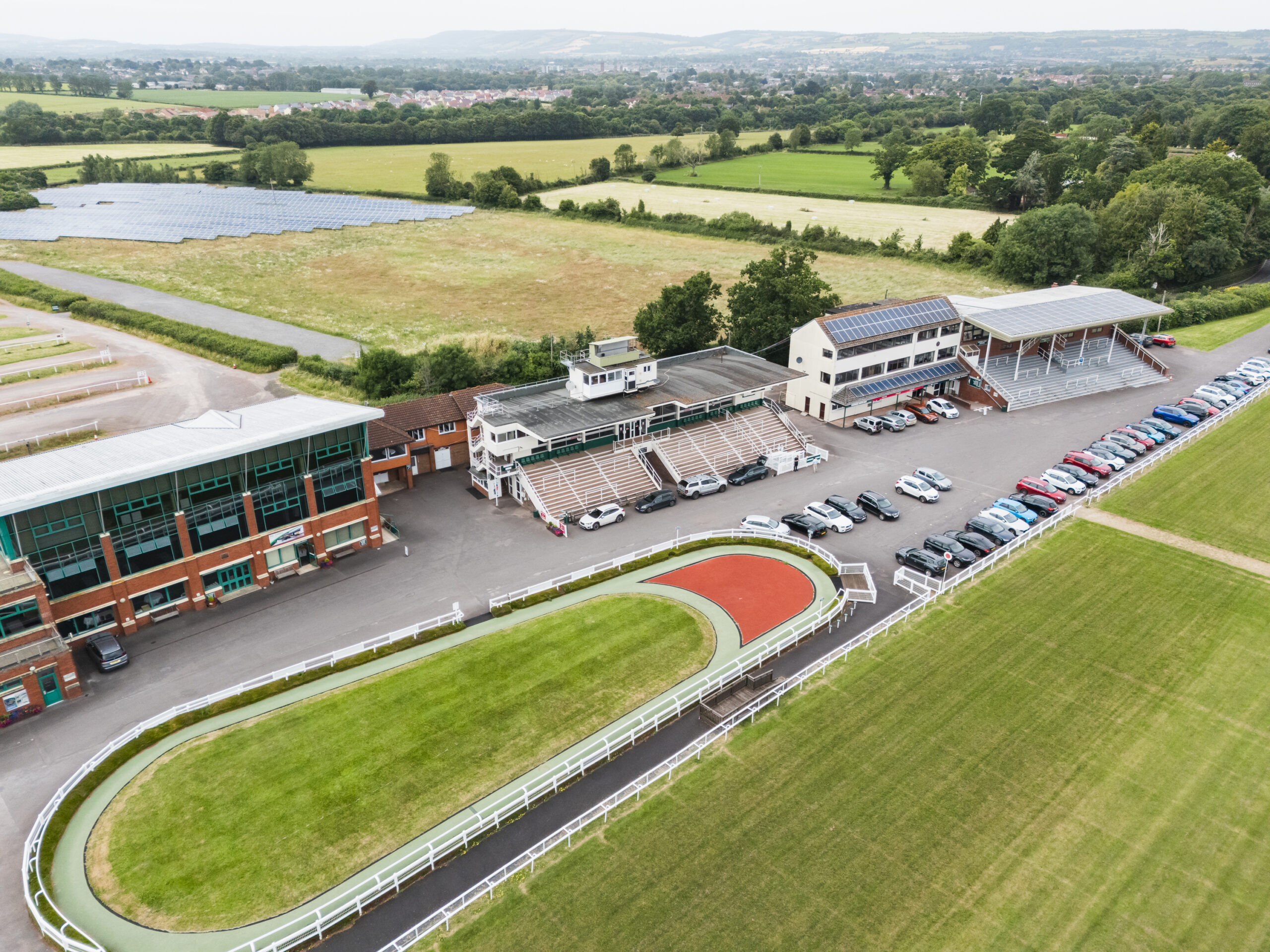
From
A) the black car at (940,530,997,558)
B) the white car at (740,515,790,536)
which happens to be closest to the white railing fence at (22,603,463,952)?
the white car at (740,515,790,536)

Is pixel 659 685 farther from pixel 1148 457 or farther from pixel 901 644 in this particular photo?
pixel 1148 457

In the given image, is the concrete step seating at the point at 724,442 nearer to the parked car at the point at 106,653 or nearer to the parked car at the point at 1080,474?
the parked car at the point at 1080,474

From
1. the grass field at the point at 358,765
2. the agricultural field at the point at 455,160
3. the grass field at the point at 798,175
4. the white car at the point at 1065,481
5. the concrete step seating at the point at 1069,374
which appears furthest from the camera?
the agricultural field at the point at 455,160

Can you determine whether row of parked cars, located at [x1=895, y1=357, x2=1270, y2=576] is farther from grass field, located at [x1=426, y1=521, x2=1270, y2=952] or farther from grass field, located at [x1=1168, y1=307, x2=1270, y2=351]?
grass field, located at [x1=1168, y1=307, x2=1270, y2=351]

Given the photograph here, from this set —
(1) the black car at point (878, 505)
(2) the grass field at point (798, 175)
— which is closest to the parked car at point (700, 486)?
(1) the black car at point (878, 505)

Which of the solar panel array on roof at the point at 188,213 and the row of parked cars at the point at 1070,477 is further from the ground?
the solar panel array on roof at the point at 188,213

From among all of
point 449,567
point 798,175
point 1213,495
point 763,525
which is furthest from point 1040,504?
point 798,175
